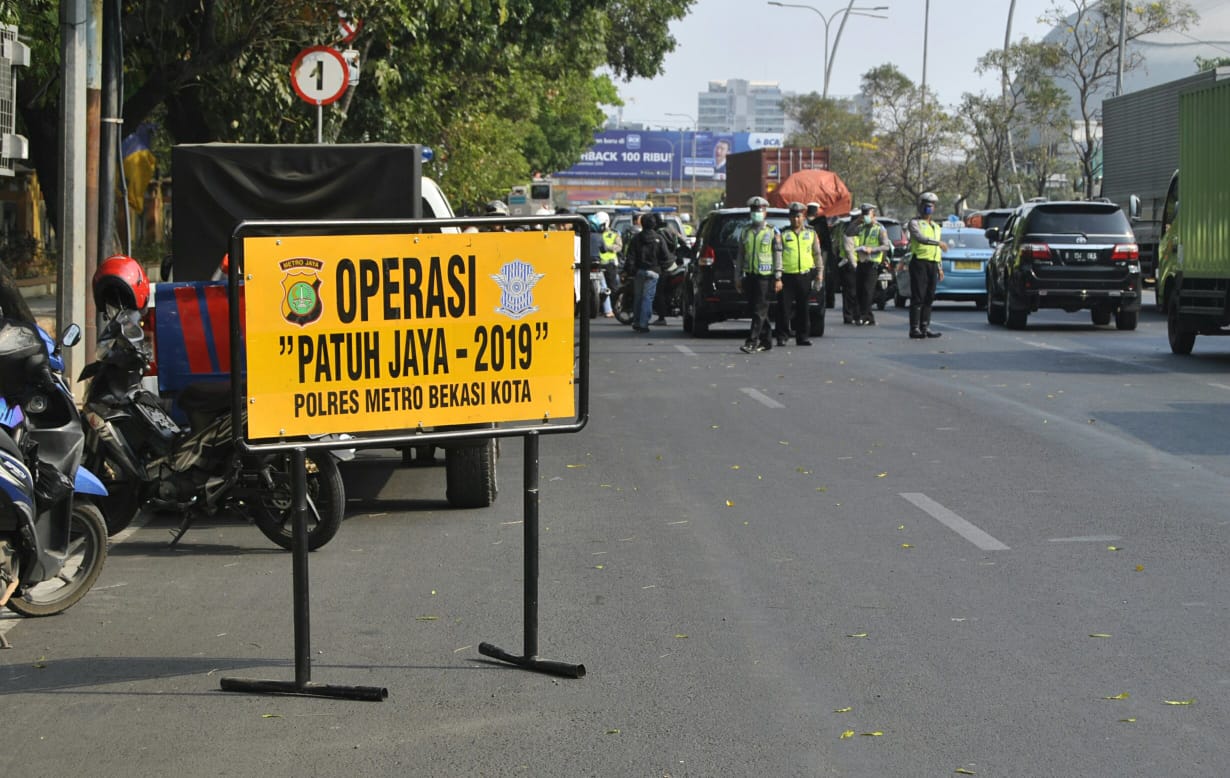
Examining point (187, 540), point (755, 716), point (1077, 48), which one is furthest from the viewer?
point (1077, 48)

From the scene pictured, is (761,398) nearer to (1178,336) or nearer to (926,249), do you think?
(1178,336)

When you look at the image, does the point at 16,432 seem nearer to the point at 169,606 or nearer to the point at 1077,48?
the point at 169,606

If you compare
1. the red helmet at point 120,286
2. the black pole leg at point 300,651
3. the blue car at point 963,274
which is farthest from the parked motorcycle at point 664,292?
the black pole leg at point 300,651

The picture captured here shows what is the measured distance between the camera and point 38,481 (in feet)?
22.3

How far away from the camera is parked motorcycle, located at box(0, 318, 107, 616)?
6.58m

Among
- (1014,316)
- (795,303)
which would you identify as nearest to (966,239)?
(1014,316)

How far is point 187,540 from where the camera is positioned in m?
9.05

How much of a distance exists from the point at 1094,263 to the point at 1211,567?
57.9 feet

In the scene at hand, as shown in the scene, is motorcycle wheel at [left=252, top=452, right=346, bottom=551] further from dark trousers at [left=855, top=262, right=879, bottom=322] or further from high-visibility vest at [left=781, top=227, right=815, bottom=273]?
dark trousers at [left=855, top=262, right=879, bottom=322]

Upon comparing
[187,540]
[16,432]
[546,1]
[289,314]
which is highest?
[546,1]

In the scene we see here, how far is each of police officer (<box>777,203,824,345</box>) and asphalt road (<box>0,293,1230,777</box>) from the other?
8.95 metres

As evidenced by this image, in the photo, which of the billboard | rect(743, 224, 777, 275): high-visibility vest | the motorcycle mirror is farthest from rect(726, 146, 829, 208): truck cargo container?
the billboard

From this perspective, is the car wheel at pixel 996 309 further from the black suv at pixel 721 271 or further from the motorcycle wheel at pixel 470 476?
the motorcycle wheel at pixel 470 476

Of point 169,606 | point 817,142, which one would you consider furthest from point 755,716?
point 817,142
